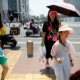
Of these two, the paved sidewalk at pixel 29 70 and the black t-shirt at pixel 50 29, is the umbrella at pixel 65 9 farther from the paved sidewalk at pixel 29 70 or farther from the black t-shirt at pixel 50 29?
the paved sidewalk at pixel 29 70

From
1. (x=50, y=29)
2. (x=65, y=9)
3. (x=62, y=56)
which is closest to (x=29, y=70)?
(x=50, y=29)

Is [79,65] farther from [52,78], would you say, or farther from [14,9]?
[14,9]

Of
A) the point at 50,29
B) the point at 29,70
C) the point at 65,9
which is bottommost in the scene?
the point at 29,70

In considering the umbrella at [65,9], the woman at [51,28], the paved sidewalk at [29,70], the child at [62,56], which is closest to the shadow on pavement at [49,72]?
the paved sidewalk at [29,70]

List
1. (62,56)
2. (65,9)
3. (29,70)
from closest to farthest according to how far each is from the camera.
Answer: (62,56) < (65,9) < (29,70)

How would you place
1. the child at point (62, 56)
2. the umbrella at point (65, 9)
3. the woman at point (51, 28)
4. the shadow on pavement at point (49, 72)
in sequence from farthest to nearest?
1. the shadow on pavement at point (49, 72)
2. the woman at point (51, 28)
3. the umbrella at point (65, 9)
4. the child at point (62, 56)

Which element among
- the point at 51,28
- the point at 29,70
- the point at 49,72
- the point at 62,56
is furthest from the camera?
the point at 29,70

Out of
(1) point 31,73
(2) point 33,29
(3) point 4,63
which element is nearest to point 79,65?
(1) point 31,73

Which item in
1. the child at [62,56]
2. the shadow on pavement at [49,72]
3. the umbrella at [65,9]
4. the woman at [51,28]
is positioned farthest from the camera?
the shadow on pavement at [49,72]

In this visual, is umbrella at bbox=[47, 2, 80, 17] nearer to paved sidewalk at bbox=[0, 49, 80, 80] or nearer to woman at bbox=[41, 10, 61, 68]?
woman at bbox=[41, 10, 61, 68]

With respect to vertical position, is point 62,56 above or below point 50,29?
below

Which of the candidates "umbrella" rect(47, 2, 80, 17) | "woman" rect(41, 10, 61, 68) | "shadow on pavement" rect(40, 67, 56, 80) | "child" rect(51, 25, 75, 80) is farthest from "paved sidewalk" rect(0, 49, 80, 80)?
"umbrella" rect(47, 2, 80, 17)

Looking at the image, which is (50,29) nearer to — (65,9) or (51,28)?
(51,28)

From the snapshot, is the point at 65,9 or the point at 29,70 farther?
the point at 29,70
